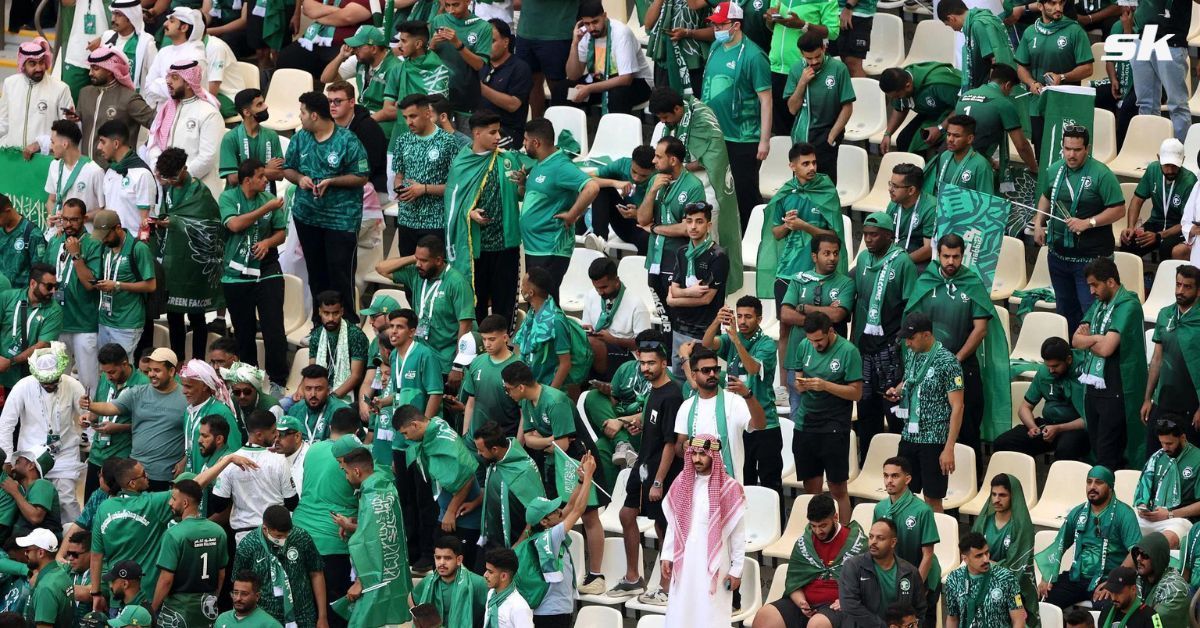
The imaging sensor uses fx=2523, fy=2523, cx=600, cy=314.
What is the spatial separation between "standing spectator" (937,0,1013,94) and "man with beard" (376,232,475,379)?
3.95m

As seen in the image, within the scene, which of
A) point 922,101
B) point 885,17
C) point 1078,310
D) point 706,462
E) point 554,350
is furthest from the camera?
point 885,17

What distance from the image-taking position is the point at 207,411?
15102 mm

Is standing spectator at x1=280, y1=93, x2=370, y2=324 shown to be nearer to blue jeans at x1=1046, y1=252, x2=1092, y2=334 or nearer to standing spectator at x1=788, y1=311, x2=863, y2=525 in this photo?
standing spectator at x1=788, y1=311, x2=863, y2=525

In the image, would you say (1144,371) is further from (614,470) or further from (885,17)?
(885,17)

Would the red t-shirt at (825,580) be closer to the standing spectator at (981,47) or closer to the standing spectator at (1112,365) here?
the standing spectator at (1112,365)

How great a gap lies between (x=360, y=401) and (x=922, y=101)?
14.9ft

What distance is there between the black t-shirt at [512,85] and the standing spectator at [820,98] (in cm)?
191

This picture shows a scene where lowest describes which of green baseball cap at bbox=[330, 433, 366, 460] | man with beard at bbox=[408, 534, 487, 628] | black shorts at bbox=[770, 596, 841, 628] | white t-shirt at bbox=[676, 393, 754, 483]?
black shorts at bbox=[770, 596, 841, 628]

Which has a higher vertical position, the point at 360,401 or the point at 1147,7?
the point at 1147,7

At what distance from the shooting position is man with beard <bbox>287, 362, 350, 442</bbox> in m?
15.0

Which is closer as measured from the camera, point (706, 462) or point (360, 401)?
point (706, 462)

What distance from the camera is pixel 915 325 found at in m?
14.4

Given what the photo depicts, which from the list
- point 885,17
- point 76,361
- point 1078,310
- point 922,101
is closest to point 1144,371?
point 1078,310

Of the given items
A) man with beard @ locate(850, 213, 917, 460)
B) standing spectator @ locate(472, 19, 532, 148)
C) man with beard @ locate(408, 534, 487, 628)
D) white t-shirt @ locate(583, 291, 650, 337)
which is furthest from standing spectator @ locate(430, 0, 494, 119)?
man with beard @ locate(408, 534, 487, 628)
